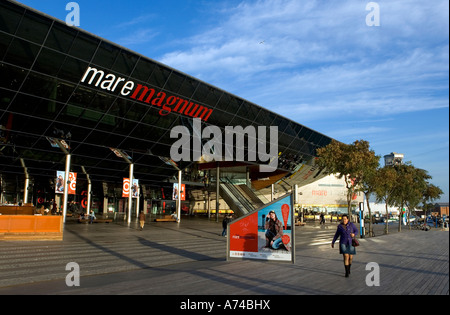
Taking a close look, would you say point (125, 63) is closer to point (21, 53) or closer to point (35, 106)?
point (21, 53)

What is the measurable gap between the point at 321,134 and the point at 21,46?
43292mm

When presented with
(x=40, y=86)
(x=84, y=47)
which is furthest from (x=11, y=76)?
(x=84, y=47)

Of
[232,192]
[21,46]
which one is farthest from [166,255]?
[232,192]

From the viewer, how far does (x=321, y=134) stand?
56.1m

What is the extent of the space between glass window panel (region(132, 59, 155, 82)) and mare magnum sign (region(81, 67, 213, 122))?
0.63 meters

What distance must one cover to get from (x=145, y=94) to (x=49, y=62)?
26.2 feet

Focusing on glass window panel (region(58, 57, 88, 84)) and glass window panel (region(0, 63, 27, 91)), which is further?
glass window panel (region(58, 57, 88, 84))

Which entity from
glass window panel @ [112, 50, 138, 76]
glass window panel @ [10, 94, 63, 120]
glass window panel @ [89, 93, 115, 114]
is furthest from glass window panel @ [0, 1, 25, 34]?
glass window panel @ [89, 93, 115, 114]

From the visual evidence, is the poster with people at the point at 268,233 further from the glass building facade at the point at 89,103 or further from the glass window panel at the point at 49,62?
the glass building facade at the point at 89,103

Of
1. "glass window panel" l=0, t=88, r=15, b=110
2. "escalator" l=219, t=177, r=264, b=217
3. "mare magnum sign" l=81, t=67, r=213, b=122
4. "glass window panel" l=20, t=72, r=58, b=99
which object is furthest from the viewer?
"escalator" l=219, t=177, r=264, b=217

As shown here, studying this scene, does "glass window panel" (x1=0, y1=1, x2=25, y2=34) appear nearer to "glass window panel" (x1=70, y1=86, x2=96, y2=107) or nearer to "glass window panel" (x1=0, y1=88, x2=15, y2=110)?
"glass window panel" (x1=0, y1=88, x2=15, y2=110)

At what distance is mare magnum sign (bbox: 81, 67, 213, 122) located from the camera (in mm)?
27469

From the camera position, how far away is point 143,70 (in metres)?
29.4
